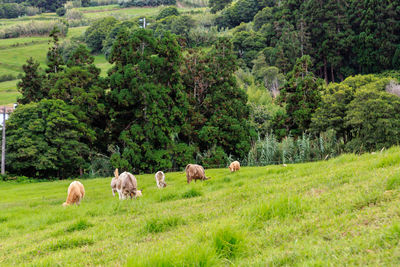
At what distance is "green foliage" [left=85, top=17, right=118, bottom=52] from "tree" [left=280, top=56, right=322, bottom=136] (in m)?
80.4

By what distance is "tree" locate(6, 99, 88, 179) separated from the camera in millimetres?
32438

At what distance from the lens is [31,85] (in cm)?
4284

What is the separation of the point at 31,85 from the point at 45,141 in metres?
12.9

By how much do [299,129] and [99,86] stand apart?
72.1 feet

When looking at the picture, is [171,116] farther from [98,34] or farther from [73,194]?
[98,34]

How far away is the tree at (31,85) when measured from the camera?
42031 mm

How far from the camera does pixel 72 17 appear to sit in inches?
6609

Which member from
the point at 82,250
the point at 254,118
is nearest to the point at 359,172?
the point at 82,250

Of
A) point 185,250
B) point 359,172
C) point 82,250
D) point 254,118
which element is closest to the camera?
point 185,250

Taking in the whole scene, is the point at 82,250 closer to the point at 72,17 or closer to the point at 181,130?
the point at 181,130

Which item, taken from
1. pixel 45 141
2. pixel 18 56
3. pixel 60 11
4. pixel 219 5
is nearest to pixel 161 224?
pixel 45 141

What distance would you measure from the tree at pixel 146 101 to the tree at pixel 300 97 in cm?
1224

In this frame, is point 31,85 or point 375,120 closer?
point 375,120

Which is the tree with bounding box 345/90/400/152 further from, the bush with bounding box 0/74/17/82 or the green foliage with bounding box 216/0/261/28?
the bush with bounding box 0/74/17/82
